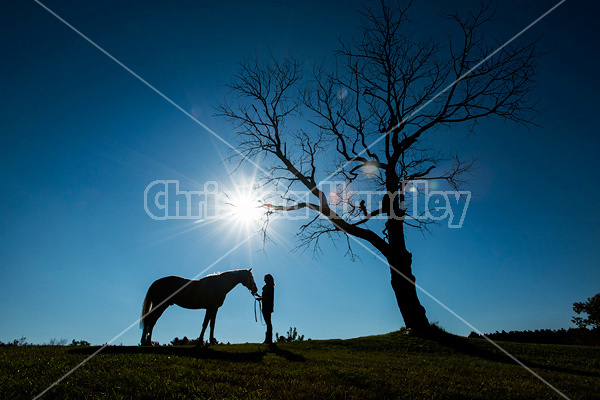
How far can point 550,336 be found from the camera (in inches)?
833

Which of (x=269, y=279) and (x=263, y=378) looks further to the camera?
(x=269, y=279)

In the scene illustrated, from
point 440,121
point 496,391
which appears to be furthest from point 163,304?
point 440,121

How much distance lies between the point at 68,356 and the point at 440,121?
18.7m

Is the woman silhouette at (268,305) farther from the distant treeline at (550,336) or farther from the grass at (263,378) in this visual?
the distant treeline at (550,336)

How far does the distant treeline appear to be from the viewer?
20.7m

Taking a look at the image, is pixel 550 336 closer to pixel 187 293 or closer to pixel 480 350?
pixel 480 350

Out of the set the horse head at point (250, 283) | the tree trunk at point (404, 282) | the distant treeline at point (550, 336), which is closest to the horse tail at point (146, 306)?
the horse head at point (250, 283)

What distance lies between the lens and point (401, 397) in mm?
5578

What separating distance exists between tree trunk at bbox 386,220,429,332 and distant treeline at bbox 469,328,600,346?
8.63 metres

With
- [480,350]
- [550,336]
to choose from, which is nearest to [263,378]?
[480,350]

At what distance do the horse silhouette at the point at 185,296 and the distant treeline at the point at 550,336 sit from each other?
17968 mm

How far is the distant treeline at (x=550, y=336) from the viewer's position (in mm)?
20688

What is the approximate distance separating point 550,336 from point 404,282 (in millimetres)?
14085

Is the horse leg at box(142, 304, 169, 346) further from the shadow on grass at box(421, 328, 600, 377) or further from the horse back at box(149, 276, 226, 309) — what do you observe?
the shadow on grass at box(421, 328, 600, 377)
